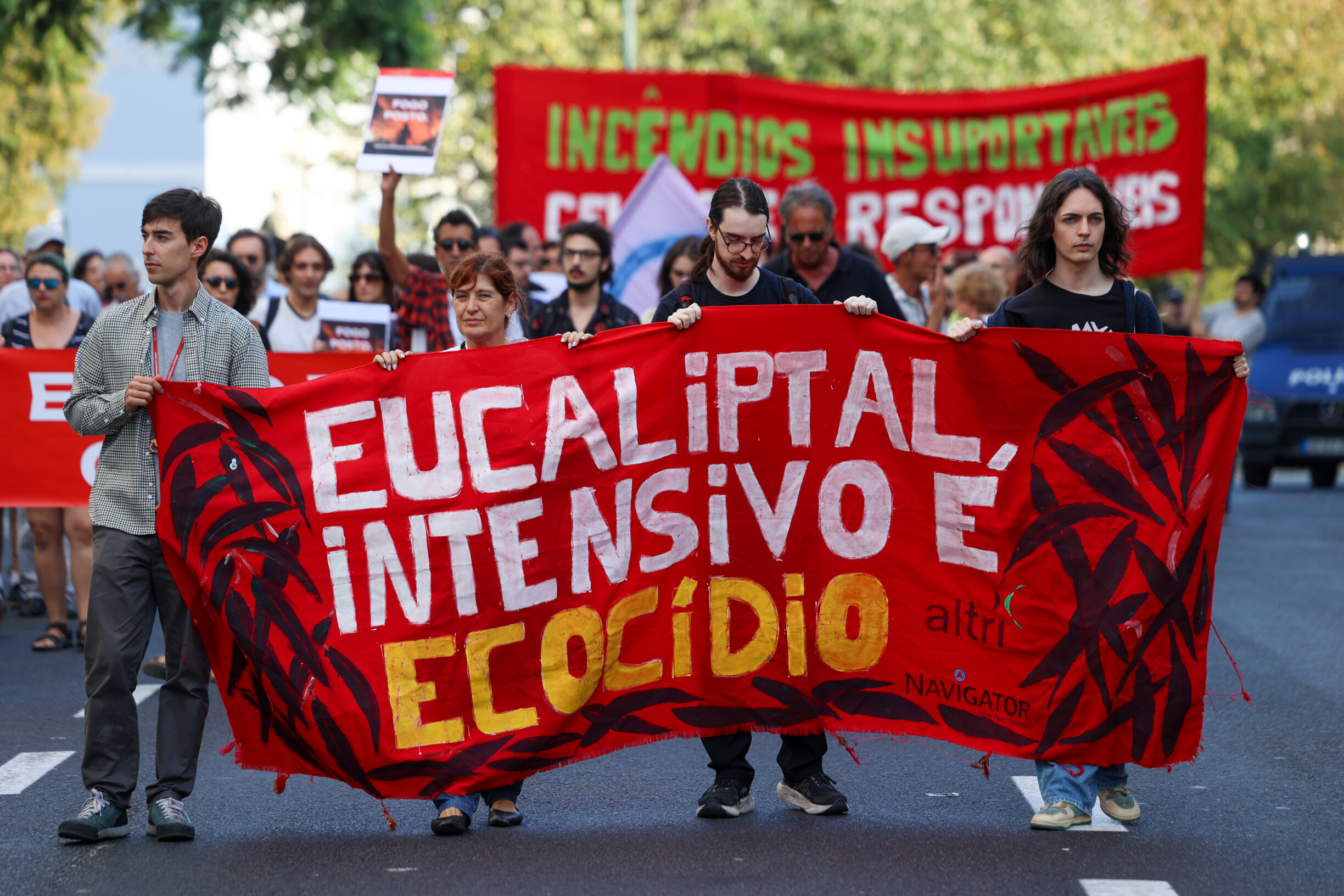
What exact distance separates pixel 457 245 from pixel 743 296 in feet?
12.1

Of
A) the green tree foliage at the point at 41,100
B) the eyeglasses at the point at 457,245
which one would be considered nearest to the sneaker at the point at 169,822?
the eyeglasses at the point at 457,245

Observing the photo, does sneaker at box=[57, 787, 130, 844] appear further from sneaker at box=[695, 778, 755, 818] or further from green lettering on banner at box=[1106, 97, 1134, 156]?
green lettering on banner at box=[1106, 97, 1134, 156]

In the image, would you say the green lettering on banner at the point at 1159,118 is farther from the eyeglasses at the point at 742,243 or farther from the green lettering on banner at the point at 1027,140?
the eyeglasses at the point at 742,243

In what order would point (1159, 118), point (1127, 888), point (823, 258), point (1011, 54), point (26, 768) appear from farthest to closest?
point (1011, 54) < point (1159, 118) < point (823, 258) < point (26, 768) < point (1127, 888)

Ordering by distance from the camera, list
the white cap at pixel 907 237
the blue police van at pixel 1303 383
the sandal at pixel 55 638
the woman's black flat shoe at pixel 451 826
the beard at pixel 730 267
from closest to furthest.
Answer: the woman's black flat shoe at pixel 451 826 < the beard at pixel 730 267 < the sandal at pixel 55 638 < the white cap at pixel 907 237 < the blue police van at pixel 1303 383

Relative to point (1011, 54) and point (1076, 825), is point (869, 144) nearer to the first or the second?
point (1076, 825)

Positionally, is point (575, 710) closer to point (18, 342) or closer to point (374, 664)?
point (374, 664)

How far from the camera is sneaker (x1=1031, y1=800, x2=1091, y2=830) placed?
17.0ft

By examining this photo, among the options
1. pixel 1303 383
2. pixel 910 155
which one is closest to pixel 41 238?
pixel 910 155

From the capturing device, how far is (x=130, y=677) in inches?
208

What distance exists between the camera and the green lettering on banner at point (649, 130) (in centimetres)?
1299

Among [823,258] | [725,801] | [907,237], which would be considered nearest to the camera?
[725,801]

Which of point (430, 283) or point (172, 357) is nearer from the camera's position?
point (172, 357)

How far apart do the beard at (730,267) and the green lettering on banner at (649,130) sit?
24.6 feet
